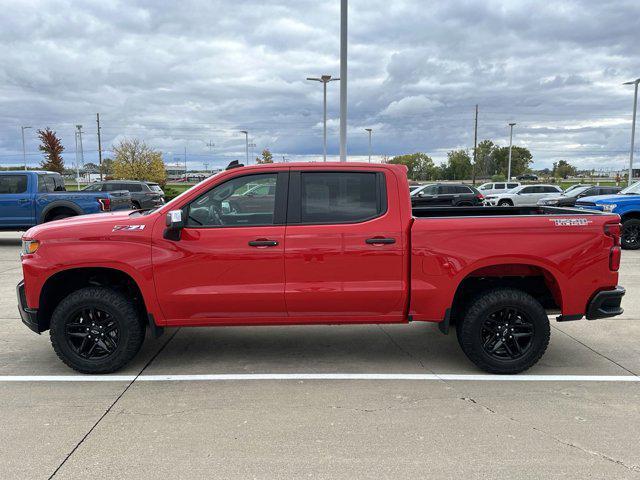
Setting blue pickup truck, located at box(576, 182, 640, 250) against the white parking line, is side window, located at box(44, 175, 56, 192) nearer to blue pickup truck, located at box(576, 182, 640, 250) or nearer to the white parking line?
the white parking line

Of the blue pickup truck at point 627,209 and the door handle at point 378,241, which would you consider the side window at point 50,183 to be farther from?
the blue pickup truck at point 627,209

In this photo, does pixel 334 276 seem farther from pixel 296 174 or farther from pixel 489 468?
pixel 489 468

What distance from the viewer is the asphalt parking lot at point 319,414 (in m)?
3.14

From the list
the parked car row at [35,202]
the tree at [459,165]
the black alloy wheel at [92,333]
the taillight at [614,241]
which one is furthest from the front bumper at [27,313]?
the tree at [459,165]

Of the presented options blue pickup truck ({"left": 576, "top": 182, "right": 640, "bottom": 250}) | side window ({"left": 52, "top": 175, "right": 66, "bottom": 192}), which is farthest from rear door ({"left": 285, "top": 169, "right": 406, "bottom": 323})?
side window ({"left": 52, "top": 175, "right": 66, "bottom": 192})

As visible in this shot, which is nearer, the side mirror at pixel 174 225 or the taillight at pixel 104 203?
the side mirror at pixel 174 225

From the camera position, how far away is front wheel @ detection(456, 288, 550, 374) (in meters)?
4.45

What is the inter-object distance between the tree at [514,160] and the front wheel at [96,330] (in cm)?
11217

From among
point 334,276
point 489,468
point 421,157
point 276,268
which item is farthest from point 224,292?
point 421,157

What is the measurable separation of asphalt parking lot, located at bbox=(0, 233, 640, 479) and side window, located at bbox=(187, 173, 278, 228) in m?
1.36

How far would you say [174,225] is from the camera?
4230mm

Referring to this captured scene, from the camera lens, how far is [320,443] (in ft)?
11.1

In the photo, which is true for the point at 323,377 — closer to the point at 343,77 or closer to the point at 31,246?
the point at 31,246

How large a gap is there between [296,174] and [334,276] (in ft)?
3.14
